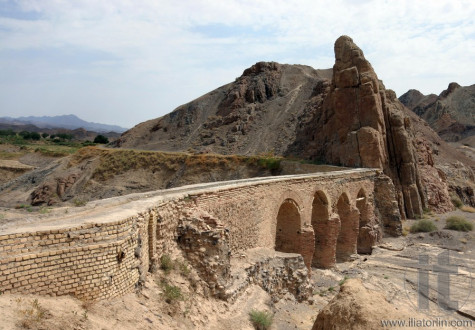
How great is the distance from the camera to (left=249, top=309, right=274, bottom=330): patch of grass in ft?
28.1

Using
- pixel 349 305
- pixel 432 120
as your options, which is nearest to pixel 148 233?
pixel 349 305

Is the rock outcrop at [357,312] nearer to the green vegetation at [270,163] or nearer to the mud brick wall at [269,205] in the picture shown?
the mud brick wall at [269,205]

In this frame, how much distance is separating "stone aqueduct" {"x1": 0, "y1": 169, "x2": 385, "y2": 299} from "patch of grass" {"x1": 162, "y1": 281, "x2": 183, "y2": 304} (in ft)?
1.78

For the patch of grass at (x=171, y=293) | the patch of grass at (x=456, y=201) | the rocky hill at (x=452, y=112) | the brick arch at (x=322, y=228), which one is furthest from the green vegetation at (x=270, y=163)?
the rocky hill at (x=452, y=112)

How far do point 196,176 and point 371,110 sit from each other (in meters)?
13.1

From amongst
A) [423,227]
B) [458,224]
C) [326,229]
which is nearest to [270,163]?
[423,227]

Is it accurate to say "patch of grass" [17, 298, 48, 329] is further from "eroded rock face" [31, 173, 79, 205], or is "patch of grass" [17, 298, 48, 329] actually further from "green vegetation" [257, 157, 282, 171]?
"eroded rock face" [31, 173, 79, 205]

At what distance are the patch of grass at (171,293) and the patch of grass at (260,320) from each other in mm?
2047

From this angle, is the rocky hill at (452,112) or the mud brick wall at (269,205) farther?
the rocky hill at (452,112)

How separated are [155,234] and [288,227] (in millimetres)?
7741

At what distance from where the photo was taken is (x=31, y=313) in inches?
196

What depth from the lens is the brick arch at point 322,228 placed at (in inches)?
657

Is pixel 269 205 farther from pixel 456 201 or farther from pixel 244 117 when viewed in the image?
pixel 244 117

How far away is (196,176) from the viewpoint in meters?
29.1
